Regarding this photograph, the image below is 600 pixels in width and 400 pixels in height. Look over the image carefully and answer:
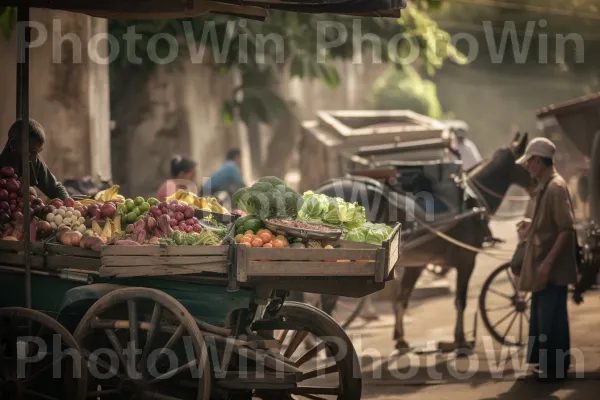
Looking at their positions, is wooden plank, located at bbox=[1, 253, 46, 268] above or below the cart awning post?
below

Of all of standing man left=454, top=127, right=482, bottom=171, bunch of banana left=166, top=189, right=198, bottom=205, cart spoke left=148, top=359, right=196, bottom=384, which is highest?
standing man left=454, top=127, right=482, bottom=171

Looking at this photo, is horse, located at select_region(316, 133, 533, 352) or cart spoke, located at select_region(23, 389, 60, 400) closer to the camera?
cart spoke, located at select_region(23, 389, 60, 400)

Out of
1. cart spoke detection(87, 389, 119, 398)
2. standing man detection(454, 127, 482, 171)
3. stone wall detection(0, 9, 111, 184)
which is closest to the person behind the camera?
cart spoke detection(87, 389, 119, 398)

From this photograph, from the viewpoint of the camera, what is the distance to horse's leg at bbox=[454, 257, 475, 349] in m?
12.1

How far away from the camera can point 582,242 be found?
496 inches

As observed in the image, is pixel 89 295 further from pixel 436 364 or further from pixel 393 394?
pixel 436 364

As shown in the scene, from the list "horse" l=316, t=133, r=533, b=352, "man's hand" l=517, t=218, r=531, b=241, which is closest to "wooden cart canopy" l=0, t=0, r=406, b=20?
"man's hand" l=517, t=218, r=531, b=241

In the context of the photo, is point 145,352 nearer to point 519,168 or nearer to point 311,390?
point 311,390

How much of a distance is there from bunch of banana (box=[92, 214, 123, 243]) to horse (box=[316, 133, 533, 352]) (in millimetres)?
4442

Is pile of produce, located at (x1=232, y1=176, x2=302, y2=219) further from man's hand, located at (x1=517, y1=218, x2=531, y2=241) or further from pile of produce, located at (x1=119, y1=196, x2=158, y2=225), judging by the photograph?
man's hand, located at (x1=517, y1=218, x2=531, y2=241)

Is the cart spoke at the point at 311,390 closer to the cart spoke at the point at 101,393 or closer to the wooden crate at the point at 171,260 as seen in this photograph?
the wooden crate at the point at 171,260

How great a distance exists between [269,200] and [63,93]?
7.35 meters

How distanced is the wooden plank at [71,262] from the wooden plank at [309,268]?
3.22 feet

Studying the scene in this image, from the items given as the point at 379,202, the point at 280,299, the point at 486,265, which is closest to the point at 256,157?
the point at 486,265
